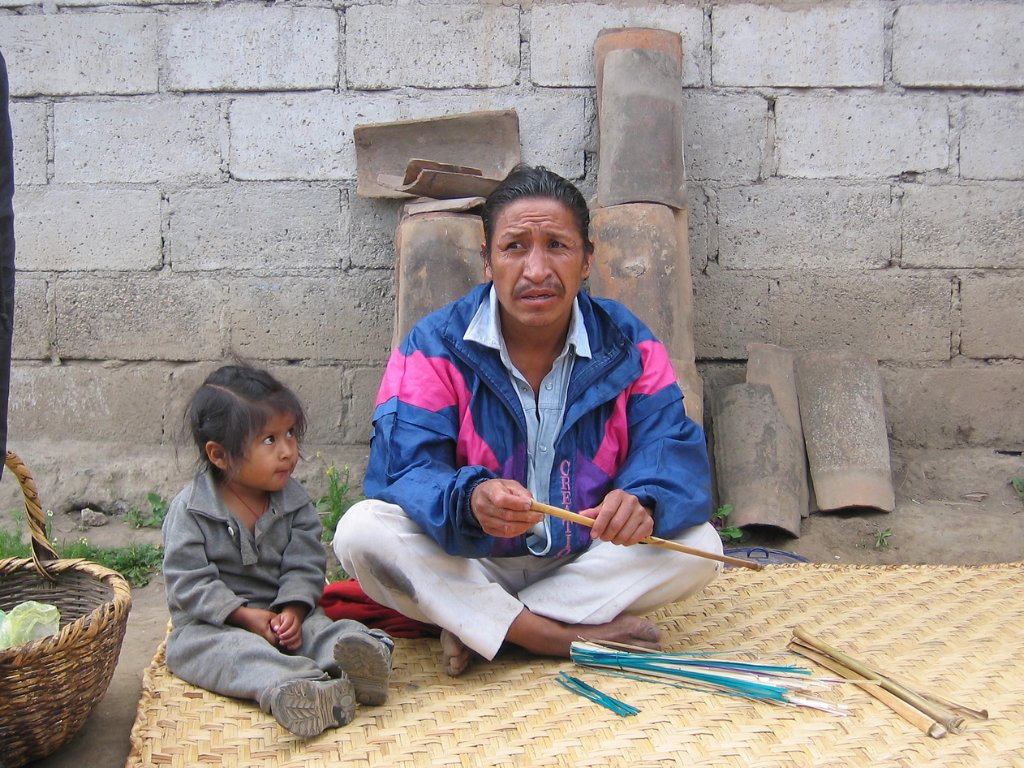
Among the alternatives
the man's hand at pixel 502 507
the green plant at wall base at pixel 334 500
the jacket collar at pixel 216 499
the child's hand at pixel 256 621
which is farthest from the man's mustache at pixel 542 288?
the green plant at wall base at pixel 334 500

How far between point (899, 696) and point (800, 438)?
177 centimetres

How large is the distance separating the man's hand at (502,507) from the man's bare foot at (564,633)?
333 millimetres

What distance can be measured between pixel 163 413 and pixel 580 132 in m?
2.11

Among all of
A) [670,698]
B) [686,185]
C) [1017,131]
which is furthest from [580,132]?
[670,698]

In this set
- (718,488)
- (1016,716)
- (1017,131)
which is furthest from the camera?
(1017,131)

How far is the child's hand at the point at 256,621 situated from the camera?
2391 millimetres

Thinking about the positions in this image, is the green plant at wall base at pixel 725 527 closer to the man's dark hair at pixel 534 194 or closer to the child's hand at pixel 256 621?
the man's dark hair at pixel 534 194

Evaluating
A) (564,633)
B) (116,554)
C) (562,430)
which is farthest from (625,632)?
(116,554)

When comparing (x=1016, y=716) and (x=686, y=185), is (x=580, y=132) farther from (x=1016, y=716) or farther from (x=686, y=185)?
(x=1016, y=716)

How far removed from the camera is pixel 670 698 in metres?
2.26

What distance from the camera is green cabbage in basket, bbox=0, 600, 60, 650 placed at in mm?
2141

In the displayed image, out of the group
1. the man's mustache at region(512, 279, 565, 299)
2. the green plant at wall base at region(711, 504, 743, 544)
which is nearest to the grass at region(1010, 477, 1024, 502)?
the green plant at wall base at region(711, 504, 743, 544)

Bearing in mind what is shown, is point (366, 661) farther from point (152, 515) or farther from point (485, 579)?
point (152, 515)

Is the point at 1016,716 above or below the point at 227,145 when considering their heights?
below
